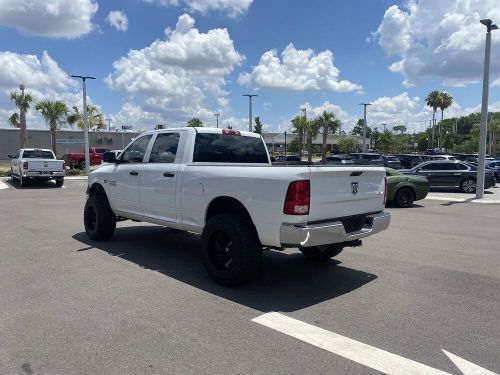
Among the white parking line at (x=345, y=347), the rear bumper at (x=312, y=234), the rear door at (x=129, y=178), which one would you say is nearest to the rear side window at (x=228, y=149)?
the rear door at (x=129, y=178)

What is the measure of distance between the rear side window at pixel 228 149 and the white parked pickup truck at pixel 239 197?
2 cm

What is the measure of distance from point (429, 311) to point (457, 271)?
6.27 ft

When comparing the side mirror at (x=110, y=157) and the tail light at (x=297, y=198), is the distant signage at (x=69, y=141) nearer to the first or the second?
the side mirror at (x=110, y=157)

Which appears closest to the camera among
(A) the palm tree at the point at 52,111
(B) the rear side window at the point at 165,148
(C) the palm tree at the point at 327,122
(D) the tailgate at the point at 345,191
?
(D) the tailgate at the point at 345,191

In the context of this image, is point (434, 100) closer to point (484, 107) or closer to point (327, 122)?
point (327, 122)

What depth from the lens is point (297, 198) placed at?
475cm

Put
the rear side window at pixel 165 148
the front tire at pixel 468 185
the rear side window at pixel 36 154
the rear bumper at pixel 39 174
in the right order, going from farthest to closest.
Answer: the rear side window at pixel 36 154 → the rear bumper at pixel 39 174 → the front tire at pixel 468 185 → the rear side window at pixel 165 148

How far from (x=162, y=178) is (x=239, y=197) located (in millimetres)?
1709

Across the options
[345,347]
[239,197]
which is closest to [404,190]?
[239,197]

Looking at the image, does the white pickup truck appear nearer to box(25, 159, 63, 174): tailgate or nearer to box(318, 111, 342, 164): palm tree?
box(25, 159, 63, 174): tailgate

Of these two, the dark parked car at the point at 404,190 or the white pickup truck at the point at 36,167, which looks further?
the white pickup truck at the point at 36,167

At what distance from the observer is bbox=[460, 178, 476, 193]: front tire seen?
2025cm

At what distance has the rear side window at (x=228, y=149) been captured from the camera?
6.47 m

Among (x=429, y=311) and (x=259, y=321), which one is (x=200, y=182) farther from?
(x=429, y=311)
